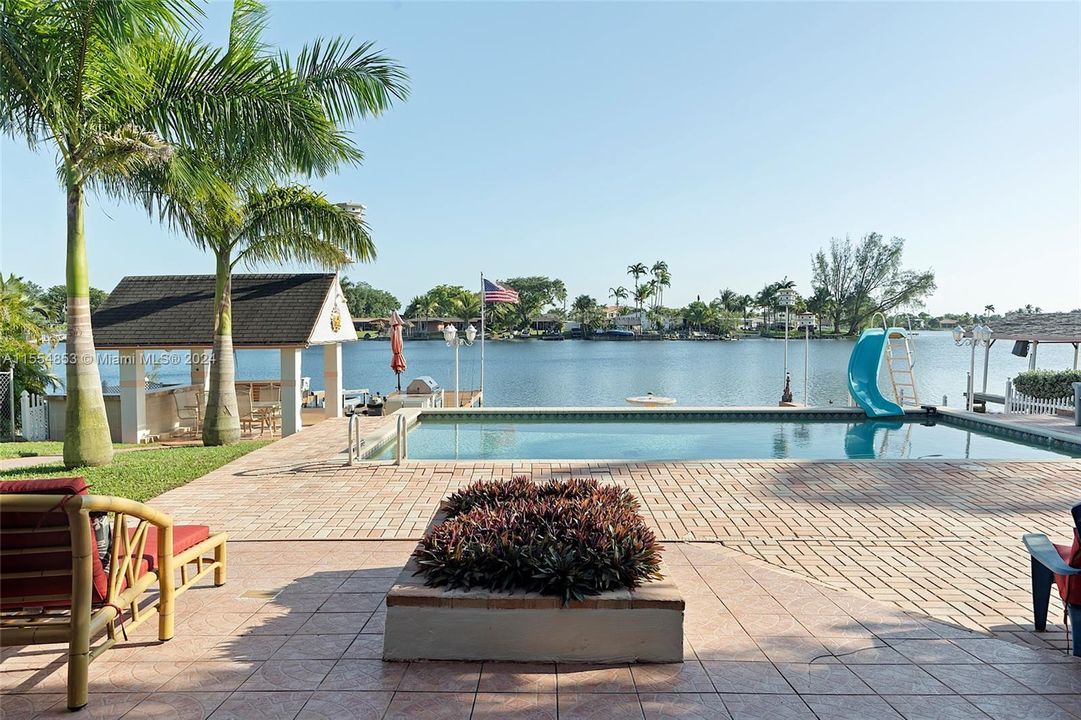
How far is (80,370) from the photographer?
905cm

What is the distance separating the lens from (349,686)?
3213mm

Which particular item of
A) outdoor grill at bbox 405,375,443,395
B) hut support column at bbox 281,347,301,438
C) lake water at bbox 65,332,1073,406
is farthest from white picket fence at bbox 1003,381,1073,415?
hut support column at bbox 281,347,301,438

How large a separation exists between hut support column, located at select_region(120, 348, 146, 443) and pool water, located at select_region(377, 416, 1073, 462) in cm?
570

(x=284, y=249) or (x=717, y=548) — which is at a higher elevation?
(x=284, y=249)

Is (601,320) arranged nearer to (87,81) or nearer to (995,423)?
(995,423)

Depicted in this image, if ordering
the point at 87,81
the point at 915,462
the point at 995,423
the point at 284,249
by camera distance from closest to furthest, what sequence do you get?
the point at 87,81, the point at 915,462, the point at 284,249, the point at 995,423

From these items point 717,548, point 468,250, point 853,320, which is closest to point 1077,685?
point 717,548

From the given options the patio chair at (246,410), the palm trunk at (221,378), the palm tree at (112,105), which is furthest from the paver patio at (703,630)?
the patio chair at (246,410)

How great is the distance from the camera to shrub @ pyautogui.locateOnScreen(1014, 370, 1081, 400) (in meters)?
19.5

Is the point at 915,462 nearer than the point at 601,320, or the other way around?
the point at 915,462

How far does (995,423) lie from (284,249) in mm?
15189

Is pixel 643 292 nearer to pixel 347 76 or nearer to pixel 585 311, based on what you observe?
pixel 585 311

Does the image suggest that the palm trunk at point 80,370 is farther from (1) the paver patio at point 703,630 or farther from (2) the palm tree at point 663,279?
(2) the palm tree at point 663,279

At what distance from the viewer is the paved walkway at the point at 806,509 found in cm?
498
